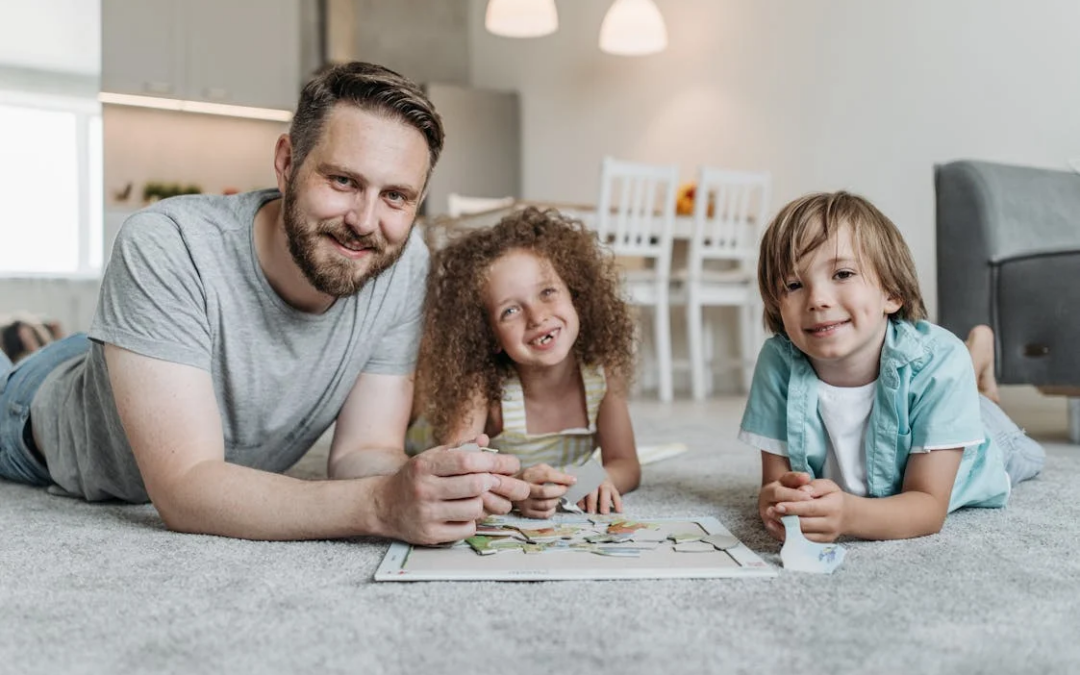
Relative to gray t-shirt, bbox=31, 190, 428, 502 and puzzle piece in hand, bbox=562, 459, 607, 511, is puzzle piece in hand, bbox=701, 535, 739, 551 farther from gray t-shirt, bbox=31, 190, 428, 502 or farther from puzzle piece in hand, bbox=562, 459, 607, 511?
gray t-shirt, bbox=31, 190, 428, 502

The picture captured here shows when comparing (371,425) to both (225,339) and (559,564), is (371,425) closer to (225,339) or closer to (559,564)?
(225,339)

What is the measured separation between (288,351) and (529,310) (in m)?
0.45

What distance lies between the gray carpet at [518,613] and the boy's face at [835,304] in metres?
0.27

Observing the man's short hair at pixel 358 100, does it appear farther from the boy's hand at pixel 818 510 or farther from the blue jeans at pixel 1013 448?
the blue jeans at pixel 1013 448

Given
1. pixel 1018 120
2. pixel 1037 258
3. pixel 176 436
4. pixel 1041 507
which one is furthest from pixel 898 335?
pixel 1018 120

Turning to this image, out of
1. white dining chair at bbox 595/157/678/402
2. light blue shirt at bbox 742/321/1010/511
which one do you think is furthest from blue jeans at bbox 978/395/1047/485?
white dining chair at bbox 595/157/678/402

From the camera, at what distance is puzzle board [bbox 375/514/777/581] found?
1.09m

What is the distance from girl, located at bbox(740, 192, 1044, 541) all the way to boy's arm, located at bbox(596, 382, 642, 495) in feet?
1.10

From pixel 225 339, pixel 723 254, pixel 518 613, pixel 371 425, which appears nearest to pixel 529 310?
pixel 371 425

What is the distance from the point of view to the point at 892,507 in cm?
127

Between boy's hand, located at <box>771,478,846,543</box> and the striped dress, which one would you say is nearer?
boy's hand, located at <box>771,478,846,543</box>

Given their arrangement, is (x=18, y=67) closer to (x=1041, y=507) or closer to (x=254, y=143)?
(x=254, y=143)

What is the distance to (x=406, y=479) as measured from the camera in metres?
1.17

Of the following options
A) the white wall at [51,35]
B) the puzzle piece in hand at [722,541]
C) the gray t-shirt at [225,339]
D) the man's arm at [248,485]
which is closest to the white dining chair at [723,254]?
the gray t-shirt at [225,339]
